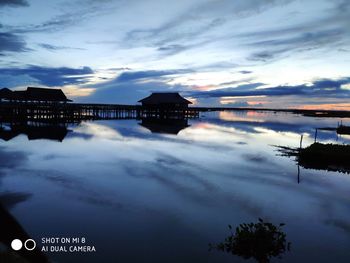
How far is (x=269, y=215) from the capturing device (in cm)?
928

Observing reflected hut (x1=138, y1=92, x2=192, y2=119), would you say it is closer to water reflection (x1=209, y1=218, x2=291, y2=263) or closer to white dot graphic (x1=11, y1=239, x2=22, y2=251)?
water reflection (x1=209, y1=218, x2=291, y2=263)

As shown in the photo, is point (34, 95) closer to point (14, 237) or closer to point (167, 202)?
point (167, 202)

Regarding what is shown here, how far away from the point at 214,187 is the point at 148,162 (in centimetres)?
568

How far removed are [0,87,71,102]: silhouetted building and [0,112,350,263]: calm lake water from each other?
37.5 m

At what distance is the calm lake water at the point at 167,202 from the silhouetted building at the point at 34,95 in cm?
3749

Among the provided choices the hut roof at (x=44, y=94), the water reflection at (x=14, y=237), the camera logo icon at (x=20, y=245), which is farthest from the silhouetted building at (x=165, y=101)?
the camera logo icon at (x=20, y=245)

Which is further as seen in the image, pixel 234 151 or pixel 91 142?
pixel 91 142

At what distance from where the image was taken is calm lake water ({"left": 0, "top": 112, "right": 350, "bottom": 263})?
7281 millimetres

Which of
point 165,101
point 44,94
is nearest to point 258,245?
point 165,101

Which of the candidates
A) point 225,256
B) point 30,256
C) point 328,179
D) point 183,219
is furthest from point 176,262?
point 328,179

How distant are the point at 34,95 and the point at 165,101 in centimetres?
2377

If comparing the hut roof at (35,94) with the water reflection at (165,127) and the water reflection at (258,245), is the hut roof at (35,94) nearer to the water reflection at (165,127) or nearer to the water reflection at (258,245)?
the water reflection at (165,127)

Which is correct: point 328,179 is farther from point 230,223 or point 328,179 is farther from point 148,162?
point 148,162

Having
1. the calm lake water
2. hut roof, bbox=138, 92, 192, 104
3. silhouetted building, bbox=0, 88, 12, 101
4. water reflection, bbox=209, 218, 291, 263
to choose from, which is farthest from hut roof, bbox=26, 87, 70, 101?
water reflection, bbox=209, 218, 291, 263
